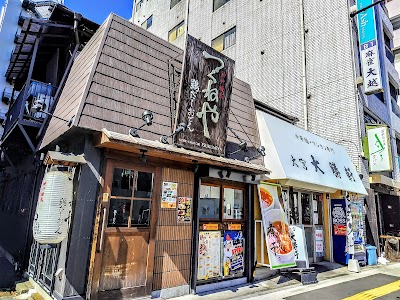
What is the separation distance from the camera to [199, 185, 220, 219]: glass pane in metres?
6.71

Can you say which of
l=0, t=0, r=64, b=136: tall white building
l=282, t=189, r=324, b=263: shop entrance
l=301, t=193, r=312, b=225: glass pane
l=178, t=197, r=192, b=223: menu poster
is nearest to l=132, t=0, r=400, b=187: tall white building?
l=282, t=189, r=324, b=263: shop entrance

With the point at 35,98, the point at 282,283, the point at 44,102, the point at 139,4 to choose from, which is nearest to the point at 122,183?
the point at 44,102

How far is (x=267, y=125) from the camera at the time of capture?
8453 millimetres

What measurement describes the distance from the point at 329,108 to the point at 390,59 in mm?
10008

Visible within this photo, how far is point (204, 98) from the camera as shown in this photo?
6.48 m

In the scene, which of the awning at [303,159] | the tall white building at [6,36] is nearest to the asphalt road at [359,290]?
the awning at [303,159]

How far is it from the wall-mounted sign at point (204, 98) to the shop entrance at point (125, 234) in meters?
1.36

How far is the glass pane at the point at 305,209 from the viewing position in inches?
401

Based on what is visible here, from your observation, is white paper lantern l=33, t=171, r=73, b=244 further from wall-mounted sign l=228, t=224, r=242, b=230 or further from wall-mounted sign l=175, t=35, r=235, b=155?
wall-mounted sign l=228, t=224, r=242, b=230

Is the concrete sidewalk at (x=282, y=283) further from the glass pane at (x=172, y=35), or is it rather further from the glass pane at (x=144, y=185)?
the glass pane at (x=172, y=35)

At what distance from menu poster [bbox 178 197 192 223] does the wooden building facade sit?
0.02m

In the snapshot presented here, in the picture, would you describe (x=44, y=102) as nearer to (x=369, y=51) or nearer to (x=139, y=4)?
(x=369, y=51)

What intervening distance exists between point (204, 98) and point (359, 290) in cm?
664

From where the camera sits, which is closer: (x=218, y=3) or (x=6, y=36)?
(x=218, y=3)
